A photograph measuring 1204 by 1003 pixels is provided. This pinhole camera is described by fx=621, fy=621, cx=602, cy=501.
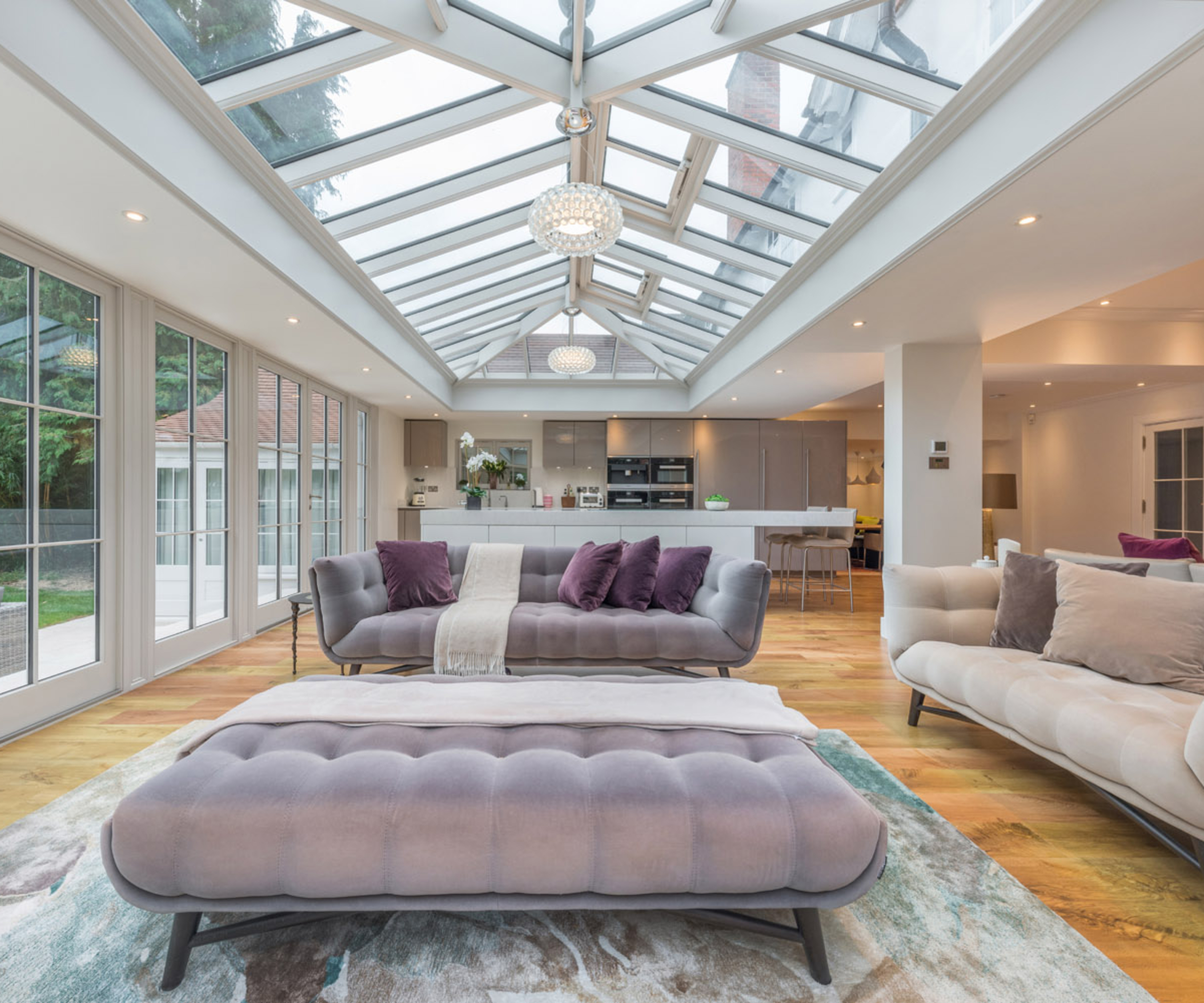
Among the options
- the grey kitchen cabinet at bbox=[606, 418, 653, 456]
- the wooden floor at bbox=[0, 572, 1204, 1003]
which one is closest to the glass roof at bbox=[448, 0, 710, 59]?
the wooden floor at bbox=[0, 572, 1204, 1003]

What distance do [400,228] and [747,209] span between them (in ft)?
7.02

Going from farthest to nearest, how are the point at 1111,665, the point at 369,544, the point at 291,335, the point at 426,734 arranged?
1. the point at 369,544
2. the point at 291,335
3. the point at 1111,665
4. the point at 426,734

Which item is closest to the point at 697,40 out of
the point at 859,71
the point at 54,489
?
the point at 859,71

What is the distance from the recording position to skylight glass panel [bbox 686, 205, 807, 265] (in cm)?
392

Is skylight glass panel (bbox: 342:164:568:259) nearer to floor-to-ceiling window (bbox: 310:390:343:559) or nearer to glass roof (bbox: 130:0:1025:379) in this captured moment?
glass roof (bbox: 130:0:1025:379)

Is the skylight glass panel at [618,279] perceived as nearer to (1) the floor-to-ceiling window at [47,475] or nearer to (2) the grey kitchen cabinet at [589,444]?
(2) the grey kitchen cabinet at [589,444]

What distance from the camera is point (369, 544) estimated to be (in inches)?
297

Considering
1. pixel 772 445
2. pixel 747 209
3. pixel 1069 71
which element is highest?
pixel 747 209

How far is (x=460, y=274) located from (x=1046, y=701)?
4455 mm

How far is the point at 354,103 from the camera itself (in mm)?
2771

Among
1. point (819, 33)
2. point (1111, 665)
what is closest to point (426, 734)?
point (1111, 665)

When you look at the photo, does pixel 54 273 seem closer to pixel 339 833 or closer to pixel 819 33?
pixel 339 833

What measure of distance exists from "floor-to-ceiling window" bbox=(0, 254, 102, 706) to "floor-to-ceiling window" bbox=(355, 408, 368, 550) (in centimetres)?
389

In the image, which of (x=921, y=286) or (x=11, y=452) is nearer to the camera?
(x=11, y=452)
